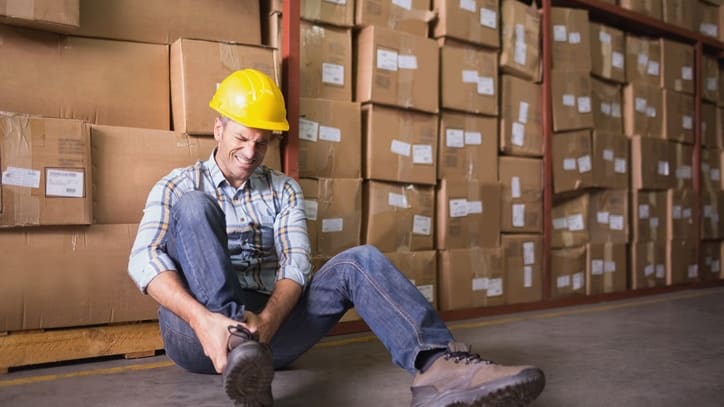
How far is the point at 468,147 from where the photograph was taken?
3658 millimetres

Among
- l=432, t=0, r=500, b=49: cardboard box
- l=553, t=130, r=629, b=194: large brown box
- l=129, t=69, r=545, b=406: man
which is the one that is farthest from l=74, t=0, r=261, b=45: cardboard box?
l=553, t=130, r=629, b=194: large brown box

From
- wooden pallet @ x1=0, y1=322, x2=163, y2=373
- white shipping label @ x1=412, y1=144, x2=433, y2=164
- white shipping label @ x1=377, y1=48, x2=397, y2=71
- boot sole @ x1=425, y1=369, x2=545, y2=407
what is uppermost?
white shipping label @ x1=377, y1=48, x2=397, y2=71

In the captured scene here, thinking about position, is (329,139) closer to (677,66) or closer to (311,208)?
(311,208)

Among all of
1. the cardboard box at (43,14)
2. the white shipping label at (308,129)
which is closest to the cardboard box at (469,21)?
the white shipping label at (308,129)

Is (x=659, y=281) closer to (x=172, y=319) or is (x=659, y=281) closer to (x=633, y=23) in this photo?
(x=633, y=23)

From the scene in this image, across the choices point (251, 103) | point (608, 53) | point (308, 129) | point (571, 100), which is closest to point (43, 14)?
point (251, 103)

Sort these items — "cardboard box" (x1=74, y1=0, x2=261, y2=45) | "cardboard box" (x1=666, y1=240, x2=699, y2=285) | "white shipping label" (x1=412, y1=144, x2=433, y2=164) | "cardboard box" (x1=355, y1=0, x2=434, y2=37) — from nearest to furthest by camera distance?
1. "cardboard box" (x1=74, y1=0, x2=261, y2=45)
2. "cardboard box" (x1=355, y1=0, x2=434, y2=37)
3. "white shipping label" (x1=412, y1=144, x2=433, y2=164)
4. "cardboard box" (x1=666, y1=240, x2=699, y2=285)

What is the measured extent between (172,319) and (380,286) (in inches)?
25.5

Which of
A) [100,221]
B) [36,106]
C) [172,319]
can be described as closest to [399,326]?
[172,319]

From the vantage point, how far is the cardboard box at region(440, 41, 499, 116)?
353 cm

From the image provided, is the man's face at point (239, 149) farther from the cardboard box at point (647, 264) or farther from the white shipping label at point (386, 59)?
the cardboard box at point (647, 264)

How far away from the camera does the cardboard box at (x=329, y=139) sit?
3004 millimetres

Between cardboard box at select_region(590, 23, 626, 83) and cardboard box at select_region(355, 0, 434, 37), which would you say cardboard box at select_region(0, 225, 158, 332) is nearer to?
cardboard box at select_region(355, 0, 434, 37)

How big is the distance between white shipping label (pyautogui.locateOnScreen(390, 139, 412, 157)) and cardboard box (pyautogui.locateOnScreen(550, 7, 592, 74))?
4.89ft
